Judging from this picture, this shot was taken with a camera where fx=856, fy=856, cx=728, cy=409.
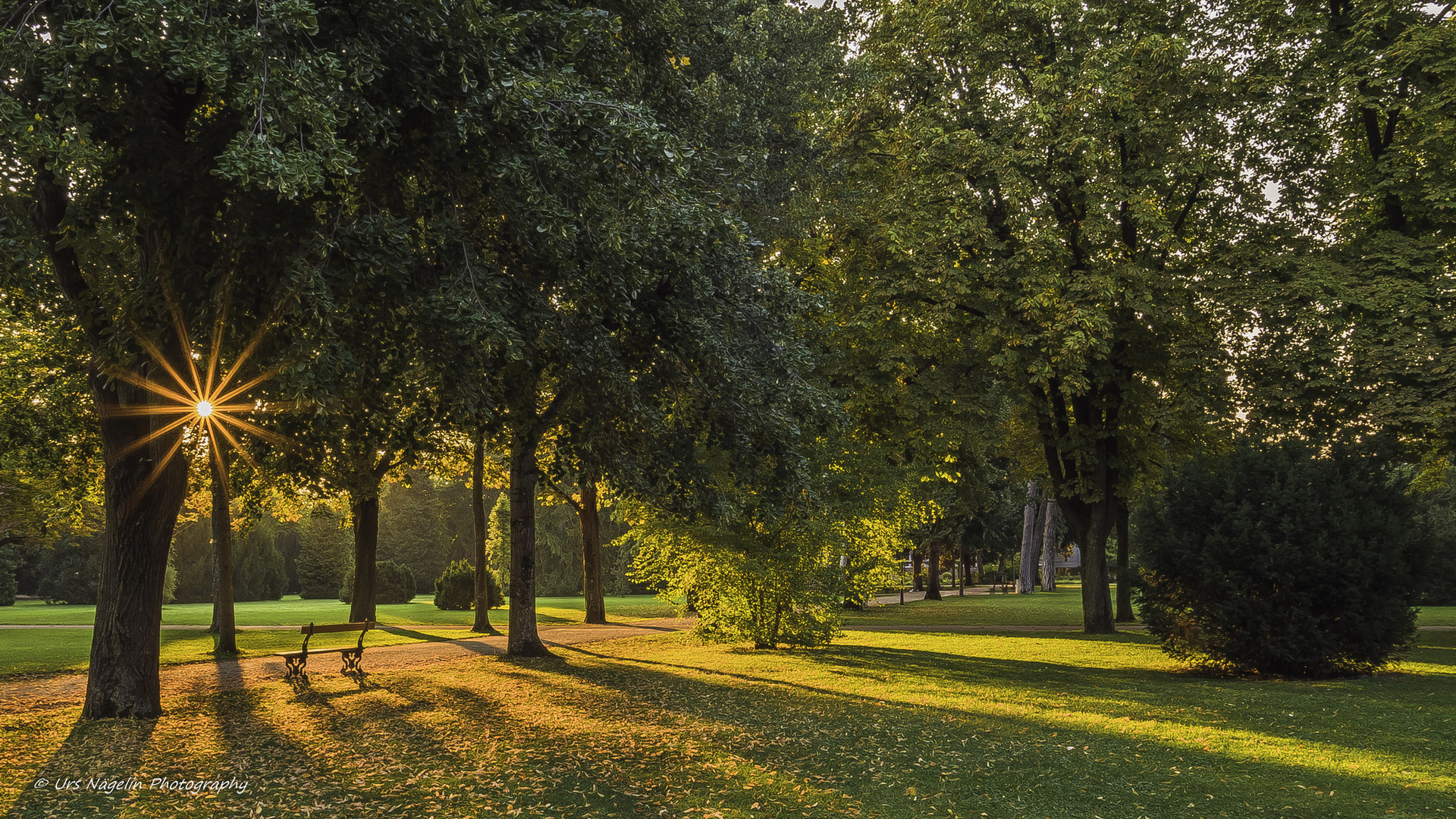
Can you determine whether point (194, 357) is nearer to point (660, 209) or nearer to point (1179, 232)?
point (660, 209)

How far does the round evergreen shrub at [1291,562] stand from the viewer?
1319 cm

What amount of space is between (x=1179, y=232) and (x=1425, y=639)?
11.1 metres

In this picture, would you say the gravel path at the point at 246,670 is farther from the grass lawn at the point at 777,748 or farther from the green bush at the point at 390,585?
the green bush at the point at 390,585

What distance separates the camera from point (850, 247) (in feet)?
66.8

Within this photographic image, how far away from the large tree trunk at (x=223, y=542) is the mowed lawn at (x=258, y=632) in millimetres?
480

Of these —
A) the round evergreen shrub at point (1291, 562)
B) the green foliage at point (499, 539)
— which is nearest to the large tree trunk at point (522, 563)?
the round evergreen shrub at point (1291, 562)

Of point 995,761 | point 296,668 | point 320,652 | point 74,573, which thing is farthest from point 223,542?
point 74,573

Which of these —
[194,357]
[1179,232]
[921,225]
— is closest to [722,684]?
[194,357]

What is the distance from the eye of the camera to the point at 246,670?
56.4 ft

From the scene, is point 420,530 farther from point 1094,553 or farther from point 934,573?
point 1094,553

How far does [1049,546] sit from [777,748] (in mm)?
47027

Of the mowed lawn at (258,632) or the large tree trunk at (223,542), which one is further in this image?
the large tree trunk at (223,542)

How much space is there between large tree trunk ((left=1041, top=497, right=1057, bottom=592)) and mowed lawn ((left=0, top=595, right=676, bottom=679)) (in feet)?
76.5

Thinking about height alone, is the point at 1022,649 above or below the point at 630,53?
below
